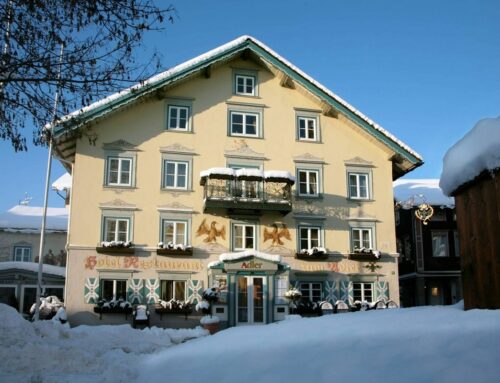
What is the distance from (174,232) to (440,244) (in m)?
21.1

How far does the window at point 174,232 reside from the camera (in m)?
25.8

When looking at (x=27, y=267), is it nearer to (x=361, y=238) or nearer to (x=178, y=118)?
(x=178, y=118)

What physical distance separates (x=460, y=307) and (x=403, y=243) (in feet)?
122

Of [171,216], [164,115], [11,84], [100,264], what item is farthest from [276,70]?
[11,84]

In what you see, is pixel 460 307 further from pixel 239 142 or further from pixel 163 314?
pixel 239 142

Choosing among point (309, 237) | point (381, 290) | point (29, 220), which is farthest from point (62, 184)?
point (381, 290)

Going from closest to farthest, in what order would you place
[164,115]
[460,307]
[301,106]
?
[460,307] < [164,115] < [301,106]

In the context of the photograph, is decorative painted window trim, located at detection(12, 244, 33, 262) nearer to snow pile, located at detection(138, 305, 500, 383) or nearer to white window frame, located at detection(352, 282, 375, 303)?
white window frame, located at detection(352, 282, 375, 303)

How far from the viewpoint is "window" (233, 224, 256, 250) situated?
2655 centimetres

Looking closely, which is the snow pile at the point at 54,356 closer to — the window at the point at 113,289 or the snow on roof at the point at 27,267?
the window at the point at 113,289

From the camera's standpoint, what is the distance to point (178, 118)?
27.2m

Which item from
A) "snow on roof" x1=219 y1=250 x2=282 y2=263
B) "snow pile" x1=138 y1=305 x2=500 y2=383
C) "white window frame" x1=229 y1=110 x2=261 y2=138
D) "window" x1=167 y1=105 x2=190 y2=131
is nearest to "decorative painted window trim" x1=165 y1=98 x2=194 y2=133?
"window" x1=167 y1=105 x2=190 y2=131

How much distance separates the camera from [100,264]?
24734 millimetres

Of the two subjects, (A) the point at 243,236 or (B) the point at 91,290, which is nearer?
(B) the point at 91,290
